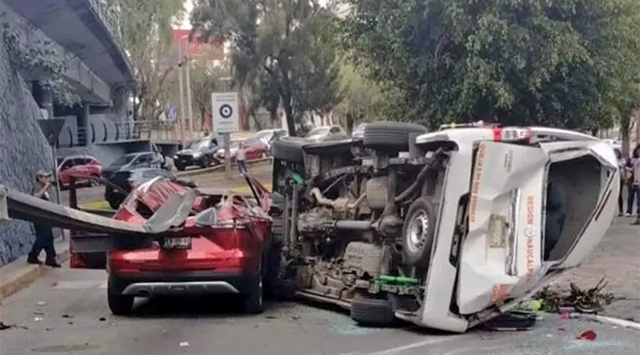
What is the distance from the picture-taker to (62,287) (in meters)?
16.0

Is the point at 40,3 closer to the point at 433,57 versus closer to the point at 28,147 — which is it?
the point at 28,147

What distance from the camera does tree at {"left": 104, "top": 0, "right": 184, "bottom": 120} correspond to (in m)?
54.5

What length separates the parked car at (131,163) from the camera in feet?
130

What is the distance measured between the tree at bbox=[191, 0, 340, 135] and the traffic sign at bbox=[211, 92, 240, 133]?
1110cm

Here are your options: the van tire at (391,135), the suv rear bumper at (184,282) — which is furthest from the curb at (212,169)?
the van tire at (391,135)

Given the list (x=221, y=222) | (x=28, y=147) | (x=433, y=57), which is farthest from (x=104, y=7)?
(x=221, y=222)

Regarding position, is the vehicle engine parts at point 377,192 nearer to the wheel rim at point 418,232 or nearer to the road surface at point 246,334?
the wheel rim at point 418,232

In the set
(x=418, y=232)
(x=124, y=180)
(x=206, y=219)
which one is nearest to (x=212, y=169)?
(x=124, y=180)

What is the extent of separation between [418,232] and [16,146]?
37.3 ft

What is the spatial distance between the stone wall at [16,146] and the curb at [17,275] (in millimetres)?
242

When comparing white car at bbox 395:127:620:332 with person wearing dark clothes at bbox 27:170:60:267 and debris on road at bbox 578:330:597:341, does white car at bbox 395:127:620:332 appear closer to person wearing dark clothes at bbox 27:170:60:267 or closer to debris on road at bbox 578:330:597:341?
debris on road at bbox 578:330:597:341

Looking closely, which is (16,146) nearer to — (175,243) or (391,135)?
(175,243)

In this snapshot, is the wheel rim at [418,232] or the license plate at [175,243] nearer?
the wheel rim at [418,232]

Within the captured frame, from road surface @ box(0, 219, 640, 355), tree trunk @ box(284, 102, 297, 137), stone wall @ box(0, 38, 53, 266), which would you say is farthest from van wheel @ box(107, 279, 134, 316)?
tree trunk @ box(284, 102, 297, 137)
